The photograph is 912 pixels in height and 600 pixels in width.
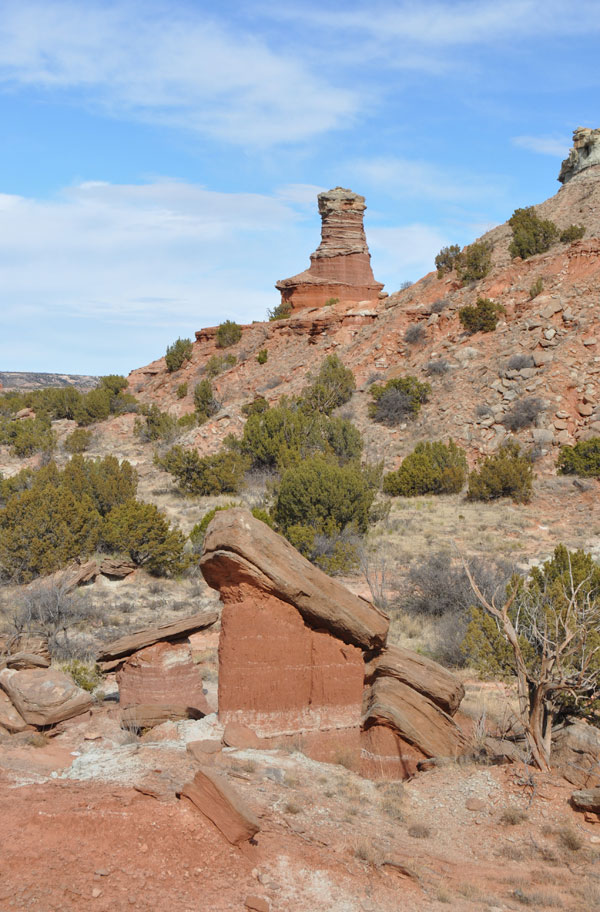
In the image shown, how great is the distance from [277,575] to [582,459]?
1933 cm

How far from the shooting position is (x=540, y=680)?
26.5 feet

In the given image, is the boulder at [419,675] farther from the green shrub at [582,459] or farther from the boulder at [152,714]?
the green shrub at [582,459]

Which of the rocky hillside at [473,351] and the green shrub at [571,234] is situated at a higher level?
the green shrub at [571,234]

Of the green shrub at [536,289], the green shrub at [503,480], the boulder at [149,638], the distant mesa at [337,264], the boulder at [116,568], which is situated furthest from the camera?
the distant mesa at [337,264]

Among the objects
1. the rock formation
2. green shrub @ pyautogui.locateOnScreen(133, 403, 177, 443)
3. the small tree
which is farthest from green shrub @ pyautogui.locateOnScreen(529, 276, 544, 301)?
the rock formation

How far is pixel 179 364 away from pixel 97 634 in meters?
40.0

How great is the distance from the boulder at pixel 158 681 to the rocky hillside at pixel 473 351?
63.4 feet

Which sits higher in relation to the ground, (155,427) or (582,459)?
(155,427)

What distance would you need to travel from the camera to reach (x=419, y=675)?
365 inches

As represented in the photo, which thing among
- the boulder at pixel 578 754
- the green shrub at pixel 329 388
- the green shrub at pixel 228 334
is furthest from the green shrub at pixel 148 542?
the green shrub at pixel 228 334

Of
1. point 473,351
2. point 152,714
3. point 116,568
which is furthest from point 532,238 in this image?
point 152,714

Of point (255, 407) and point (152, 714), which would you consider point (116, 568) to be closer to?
point (152, 714)

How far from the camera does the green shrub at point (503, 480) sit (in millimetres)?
24125

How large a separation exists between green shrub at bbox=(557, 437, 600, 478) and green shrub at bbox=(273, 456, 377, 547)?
8.51m
